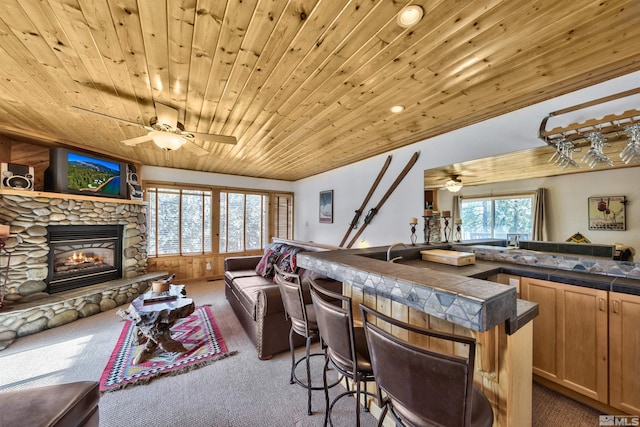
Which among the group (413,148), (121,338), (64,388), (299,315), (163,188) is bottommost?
(121,338)

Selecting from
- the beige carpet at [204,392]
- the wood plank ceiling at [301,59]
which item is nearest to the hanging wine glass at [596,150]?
the wood plank ceiling at [301,59]

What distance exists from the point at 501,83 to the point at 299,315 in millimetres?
2459

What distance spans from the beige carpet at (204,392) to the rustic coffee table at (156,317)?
39 centimetres

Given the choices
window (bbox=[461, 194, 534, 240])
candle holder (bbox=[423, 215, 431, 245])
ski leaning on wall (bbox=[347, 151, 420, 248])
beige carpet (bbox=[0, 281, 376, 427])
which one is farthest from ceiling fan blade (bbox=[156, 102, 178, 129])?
window (bbox=[461, 194, 534, 240])

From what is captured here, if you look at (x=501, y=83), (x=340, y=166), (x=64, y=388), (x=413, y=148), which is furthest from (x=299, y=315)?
(x=340, y=166)

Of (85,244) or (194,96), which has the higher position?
(194,96)

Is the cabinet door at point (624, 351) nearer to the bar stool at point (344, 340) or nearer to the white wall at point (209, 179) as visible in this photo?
the bar stool at point (344, 340)

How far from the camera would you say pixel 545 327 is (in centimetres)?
192

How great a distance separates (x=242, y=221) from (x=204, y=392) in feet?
15.2

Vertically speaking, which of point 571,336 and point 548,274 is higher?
point 548,274

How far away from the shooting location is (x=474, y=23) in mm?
1416

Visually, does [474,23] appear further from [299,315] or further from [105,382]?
[105,382]

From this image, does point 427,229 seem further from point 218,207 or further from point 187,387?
point 218,207

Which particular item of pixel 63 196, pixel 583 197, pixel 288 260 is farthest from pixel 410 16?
pixel 63 196
